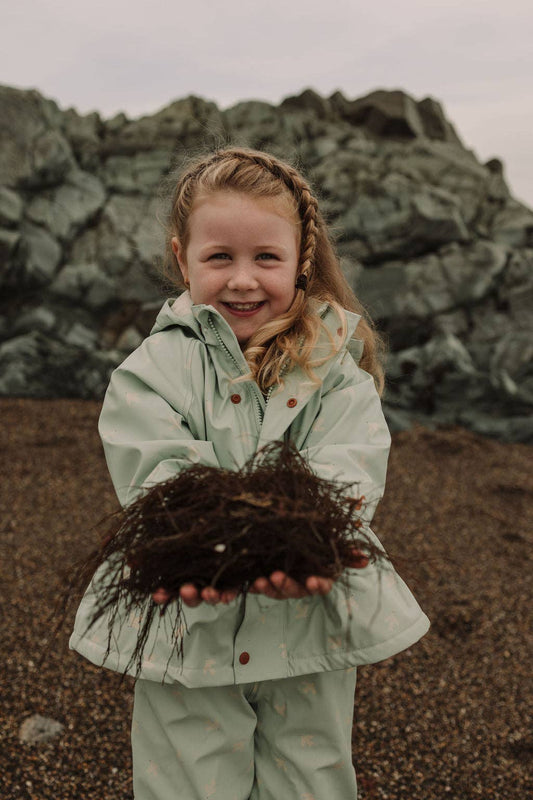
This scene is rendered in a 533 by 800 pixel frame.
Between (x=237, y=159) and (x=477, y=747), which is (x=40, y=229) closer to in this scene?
(x=237, y=159)

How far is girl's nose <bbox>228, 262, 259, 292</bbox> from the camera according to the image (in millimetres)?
2255

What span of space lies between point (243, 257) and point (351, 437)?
783 millimetres

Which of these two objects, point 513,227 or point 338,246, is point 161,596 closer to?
point 338,246

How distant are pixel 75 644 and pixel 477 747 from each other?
262 centimetres

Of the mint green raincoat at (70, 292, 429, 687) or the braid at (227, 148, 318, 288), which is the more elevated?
the braid at (227, 148, 318, 288)

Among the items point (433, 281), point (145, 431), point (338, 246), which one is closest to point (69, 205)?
point (338, 246)

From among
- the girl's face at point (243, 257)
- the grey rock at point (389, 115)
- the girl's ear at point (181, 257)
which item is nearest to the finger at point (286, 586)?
the girl's face at point (243, 257)

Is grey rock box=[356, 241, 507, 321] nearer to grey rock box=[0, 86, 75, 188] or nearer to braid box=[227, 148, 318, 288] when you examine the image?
grey rock box=[0, 86, 75, 188]

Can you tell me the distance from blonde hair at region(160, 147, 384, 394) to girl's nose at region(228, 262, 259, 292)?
169mm

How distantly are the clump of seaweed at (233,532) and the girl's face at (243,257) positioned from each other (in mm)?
744

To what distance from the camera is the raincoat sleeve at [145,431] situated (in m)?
2.00

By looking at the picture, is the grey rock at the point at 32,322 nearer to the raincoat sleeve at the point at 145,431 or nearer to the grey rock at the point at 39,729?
the grey rock at the point at 39,729

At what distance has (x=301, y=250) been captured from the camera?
2498 mm

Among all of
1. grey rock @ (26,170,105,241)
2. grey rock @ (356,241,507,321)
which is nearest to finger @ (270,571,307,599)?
grey rock @ (356,241,507,321)
